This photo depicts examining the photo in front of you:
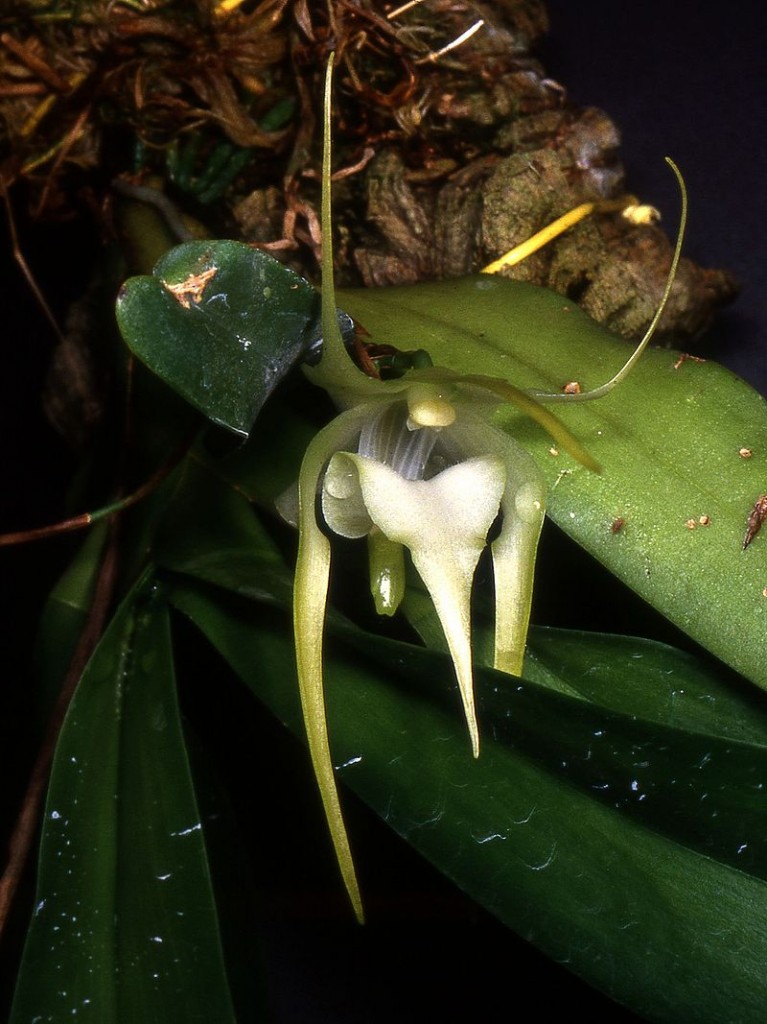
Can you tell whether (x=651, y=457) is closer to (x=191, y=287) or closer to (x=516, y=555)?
(x=516, y=555)

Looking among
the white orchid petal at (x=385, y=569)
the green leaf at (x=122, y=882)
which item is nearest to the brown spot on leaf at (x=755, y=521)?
the white orchid petal at (x=385, y=569)

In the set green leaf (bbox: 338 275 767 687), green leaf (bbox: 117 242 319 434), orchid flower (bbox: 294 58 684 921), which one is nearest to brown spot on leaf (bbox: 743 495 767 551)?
green leaf (bbox: 338 275 767 687)

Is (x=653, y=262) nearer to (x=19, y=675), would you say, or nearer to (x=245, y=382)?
(x=245, y=382)

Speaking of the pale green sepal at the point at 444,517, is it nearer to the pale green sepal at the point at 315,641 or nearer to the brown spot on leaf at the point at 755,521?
the pale green sepal at the point at 315,641

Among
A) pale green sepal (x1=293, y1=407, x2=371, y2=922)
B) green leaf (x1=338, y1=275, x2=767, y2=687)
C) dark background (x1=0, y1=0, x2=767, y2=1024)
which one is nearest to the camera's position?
pale green sepal (x1=293, y1=407, x2=371, y2=922)

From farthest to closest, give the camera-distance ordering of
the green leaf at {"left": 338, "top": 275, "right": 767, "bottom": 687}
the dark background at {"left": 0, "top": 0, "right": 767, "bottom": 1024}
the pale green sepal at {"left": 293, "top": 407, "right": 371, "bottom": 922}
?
the dark background at {"left": 0, "top": 0, "right": 767, "bottom": 1024} → the green leaf at {"left": 338, "top": 275, "right": 767, "bottom": 687} → the pale green sepal at {"left": 293, "top": 407, "right": 371, "bottom": 922}

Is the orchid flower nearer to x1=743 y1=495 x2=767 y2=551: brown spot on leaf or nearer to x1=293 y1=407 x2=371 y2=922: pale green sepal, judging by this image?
x1=293 y1=407 x2=371 y2=922: pale green sepal
